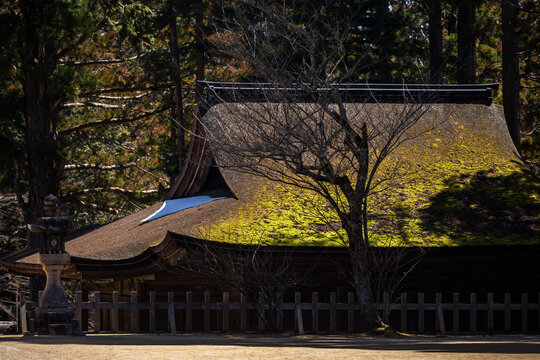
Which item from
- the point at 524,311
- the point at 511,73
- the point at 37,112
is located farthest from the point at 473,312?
the point at 37,112

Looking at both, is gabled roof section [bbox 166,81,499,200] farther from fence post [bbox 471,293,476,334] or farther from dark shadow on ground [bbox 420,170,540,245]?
fence post [bbox 471,293,476,334]

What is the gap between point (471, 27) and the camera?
30594 mm

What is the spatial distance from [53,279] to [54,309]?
598mm

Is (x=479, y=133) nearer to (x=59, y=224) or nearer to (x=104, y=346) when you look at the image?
(x=59, y=224)

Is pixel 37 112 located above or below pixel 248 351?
above

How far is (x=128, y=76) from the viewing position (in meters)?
33.2

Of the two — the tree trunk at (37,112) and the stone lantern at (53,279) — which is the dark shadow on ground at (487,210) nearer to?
the stone lantern at (53,279)

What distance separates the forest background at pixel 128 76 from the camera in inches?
1040

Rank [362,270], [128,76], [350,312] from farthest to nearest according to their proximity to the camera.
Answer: [128,76]
[350,312]
[362,270]

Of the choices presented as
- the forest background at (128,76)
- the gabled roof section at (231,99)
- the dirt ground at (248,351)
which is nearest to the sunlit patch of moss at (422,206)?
the gabled roof section at (231,99)

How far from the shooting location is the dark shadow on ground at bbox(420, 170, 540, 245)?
17609mm

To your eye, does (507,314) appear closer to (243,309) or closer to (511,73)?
(243,309)

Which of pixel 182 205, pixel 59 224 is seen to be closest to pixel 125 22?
pixel 182 205

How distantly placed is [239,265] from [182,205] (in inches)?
225
